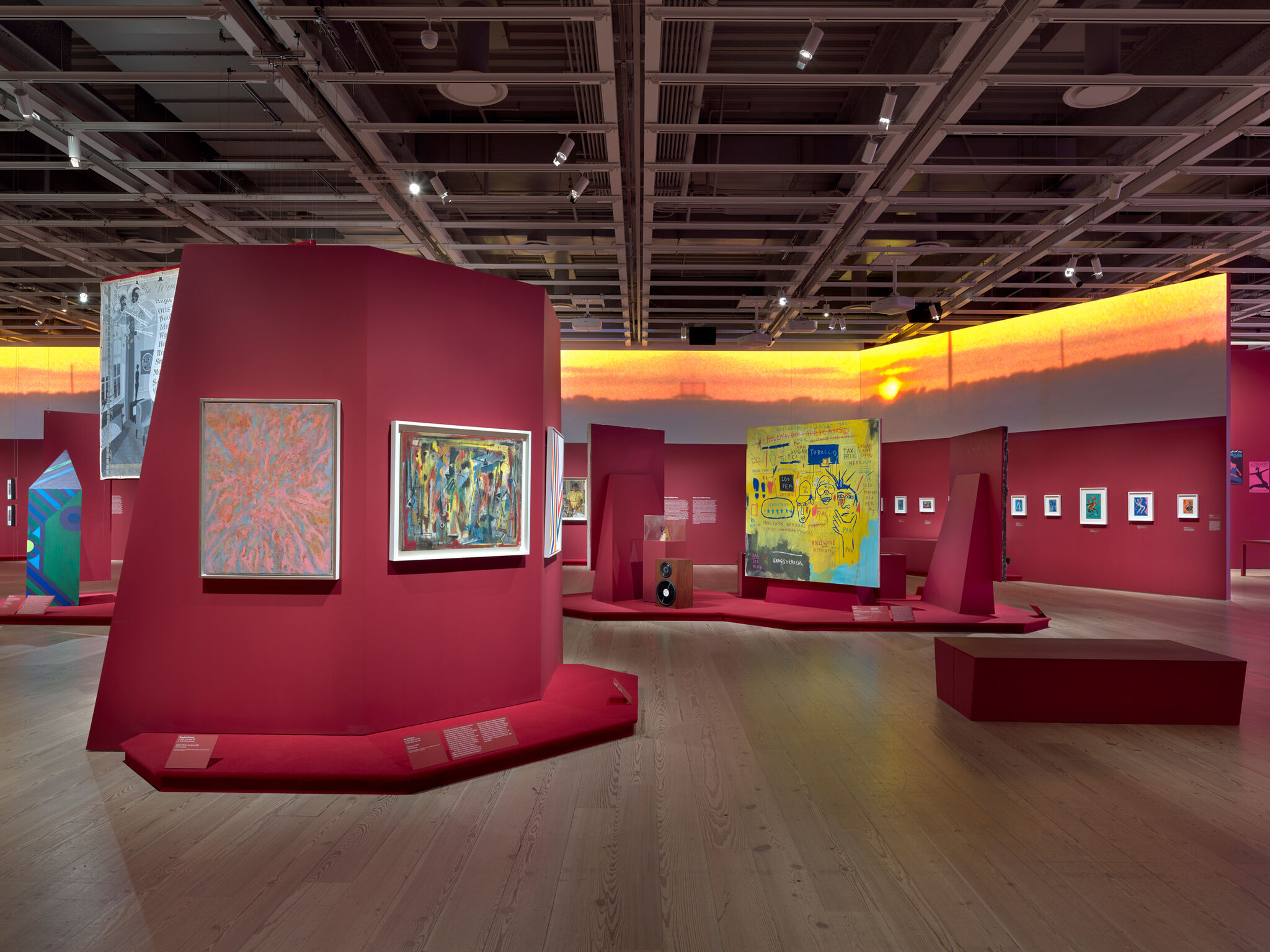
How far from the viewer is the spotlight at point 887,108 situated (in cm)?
693

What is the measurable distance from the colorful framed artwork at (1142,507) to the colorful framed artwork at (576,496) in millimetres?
10935

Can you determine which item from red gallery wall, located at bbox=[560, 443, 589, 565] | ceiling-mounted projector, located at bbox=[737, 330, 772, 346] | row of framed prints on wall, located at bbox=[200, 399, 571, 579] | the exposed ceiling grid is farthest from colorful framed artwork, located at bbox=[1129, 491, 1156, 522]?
row of framed prints on wall, located at bbox=[200, 399, 571, 579]

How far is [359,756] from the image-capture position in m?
4.33

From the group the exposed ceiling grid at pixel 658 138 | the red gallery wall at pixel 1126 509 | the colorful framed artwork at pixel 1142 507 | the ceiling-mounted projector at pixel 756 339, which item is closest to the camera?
the exposed ceiling grid at pixel 658 138

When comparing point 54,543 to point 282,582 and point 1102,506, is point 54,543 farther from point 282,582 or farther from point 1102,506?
point 1102,506

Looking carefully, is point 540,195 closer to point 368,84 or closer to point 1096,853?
point 368,84

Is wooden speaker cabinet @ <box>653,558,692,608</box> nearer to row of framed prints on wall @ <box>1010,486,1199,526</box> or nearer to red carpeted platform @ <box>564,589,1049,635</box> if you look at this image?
red carpeted platform @ <box>564,589,1049,635</box>

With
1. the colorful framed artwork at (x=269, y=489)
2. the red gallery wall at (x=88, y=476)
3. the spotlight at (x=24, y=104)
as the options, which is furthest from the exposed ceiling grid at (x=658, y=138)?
the colorful framed artwork at (x=269, y=489)

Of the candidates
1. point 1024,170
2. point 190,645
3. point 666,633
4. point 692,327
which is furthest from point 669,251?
point 190,645

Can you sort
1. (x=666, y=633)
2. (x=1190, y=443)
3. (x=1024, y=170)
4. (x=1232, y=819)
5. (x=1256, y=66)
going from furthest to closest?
(x=1190, y=443), (x=666, y=633), (x=1024, y=170), (x=1256, y=66), (x=1232, y=819)

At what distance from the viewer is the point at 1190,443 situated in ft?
42.3

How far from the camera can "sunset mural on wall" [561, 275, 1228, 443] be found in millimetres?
13094

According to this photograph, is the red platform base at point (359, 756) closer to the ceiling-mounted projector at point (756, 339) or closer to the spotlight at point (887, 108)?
the spotlight at point (887, 108)

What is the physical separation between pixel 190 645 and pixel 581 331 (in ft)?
42.9
